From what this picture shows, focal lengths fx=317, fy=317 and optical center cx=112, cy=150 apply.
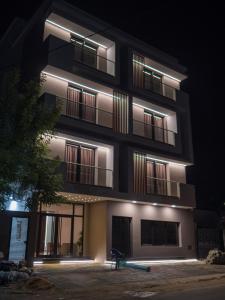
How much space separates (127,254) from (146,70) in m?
13.1

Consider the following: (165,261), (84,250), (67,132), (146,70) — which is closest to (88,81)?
(67,132)

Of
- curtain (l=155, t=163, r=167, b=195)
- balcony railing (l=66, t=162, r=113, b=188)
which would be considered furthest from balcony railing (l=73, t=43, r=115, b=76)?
curtain (l=155, t=163, r=167, b=195)

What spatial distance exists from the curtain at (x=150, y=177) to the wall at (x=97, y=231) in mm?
3642

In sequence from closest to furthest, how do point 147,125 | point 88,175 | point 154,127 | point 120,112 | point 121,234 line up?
point 88,175 < point 121,234 < point 120,112 < point 147,125 < point 154,127

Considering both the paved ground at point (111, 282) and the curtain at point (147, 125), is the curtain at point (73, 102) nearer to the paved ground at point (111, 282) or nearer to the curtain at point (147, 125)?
the curtain at point (147, 125)

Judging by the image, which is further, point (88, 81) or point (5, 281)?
point (88, 81)

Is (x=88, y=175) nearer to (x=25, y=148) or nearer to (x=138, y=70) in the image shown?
(x=25, y=148)

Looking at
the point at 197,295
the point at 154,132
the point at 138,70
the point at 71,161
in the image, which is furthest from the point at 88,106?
the point at 197,295

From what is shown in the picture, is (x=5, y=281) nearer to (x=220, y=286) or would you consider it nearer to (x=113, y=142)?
(x=220, y=286)

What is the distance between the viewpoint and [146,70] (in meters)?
23.5

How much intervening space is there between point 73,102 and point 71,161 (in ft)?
11.5

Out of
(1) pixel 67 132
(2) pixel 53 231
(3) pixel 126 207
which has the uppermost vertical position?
(1) pixel 67 132

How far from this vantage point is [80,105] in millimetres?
19078

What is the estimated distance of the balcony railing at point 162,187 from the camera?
2072 cm
